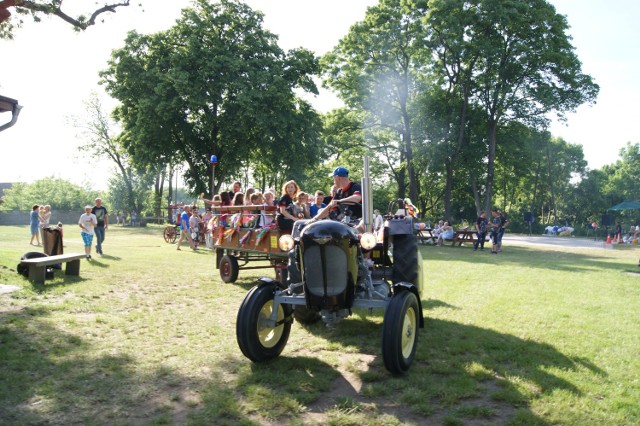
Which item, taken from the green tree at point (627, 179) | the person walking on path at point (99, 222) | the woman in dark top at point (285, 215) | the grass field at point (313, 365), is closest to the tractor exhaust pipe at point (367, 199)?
the grass field at point (313, 365)

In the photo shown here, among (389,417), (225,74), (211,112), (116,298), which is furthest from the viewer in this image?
(211,112)

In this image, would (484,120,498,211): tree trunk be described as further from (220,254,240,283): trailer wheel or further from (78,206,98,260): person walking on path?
(220,254,240,283): trailer wheel

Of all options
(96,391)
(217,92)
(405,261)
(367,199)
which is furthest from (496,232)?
(96,391)

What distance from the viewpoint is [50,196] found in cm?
5625

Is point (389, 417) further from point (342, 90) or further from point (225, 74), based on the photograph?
point (342, 90)

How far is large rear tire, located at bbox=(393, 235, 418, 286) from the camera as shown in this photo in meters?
6.08

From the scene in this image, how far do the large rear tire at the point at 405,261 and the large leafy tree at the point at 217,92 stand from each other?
68.9 feet

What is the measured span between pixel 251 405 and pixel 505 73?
2790 centimetres

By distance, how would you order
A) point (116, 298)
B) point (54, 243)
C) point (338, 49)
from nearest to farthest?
point (116, 298) < point (54, 243) < point (338, 49)

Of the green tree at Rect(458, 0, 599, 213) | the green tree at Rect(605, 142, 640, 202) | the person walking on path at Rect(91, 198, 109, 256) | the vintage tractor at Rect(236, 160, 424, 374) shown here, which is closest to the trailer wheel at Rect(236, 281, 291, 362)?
the vintage tractor at Rect(236, 160, 424, 374)

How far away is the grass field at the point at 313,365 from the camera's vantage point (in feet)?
11.8

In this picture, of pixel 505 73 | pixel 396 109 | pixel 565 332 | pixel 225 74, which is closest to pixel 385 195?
pixel 396 109

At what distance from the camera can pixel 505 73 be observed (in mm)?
27578

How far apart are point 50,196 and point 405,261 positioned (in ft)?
196
